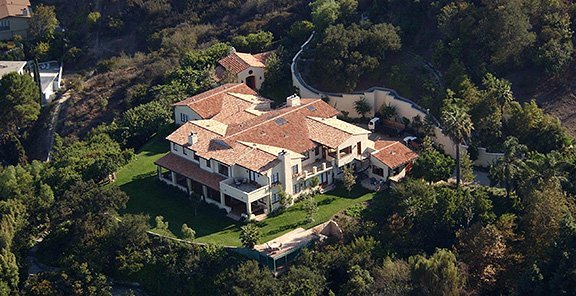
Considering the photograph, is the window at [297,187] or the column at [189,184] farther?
the column at [189,184]

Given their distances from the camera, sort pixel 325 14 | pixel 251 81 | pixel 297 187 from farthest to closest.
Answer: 1. pixel 325 14
2. pixel 251 81
3. pixel 297 187

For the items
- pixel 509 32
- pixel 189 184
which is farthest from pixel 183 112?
pixel 509 32

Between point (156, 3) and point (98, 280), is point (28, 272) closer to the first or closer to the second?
point (98, 280)

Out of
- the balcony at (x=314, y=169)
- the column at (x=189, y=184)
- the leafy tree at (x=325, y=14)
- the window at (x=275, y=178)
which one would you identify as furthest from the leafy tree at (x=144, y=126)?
the window at (x=275, y=178)

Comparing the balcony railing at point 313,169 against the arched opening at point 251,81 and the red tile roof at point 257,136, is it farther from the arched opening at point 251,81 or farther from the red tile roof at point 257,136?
the arched opening at point 251,81

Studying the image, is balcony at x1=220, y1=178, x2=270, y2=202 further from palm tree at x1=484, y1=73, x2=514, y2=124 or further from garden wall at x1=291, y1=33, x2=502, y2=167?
palm tree at x1=484, y1=73, x2=514, y2=124

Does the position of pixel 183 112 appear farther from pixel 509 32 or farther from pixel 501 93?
pixel 509 32

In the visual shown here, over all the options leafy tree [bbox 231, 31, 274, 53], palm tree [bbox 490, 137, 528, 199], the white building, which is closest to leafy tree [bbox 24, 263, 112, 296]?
the white building
